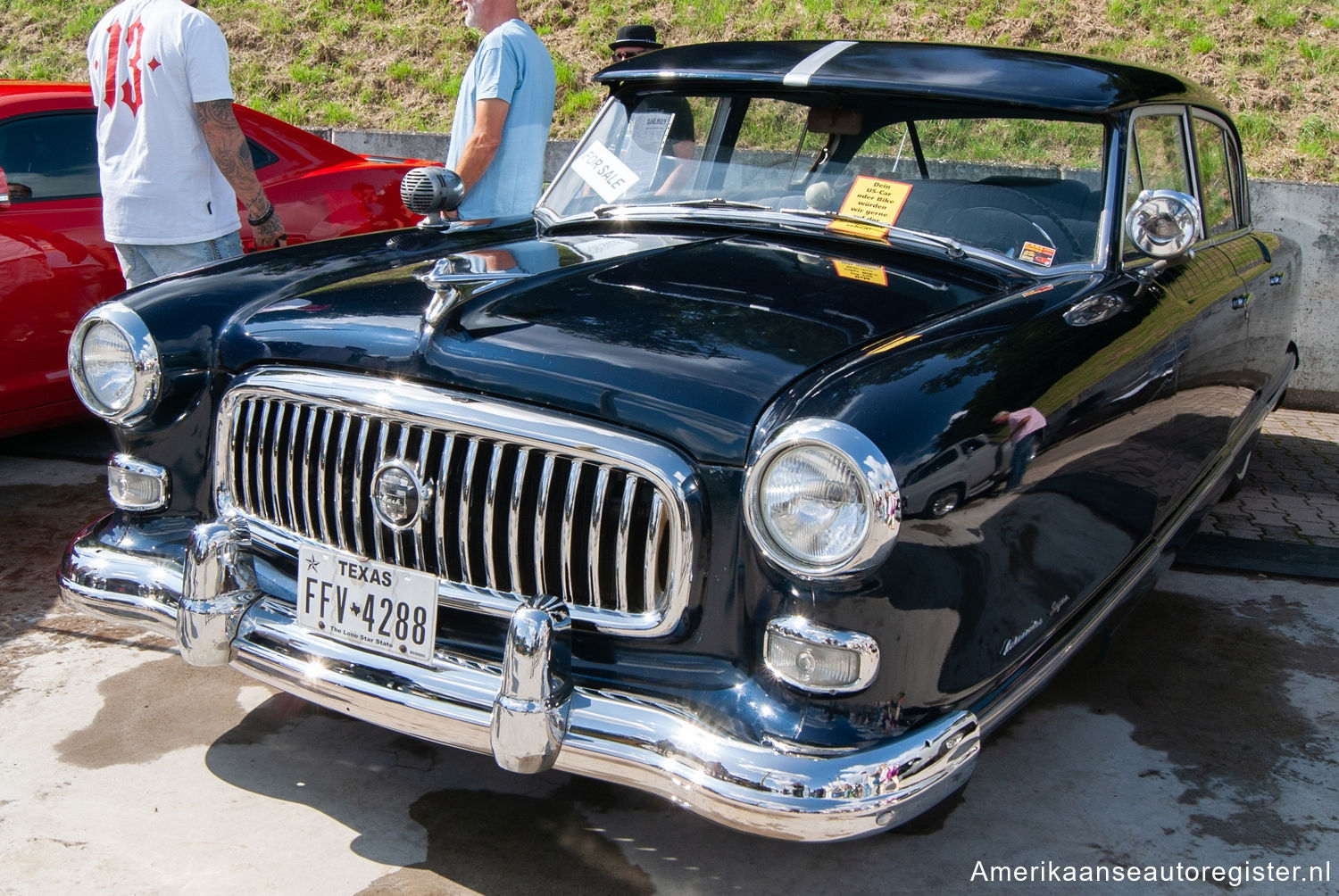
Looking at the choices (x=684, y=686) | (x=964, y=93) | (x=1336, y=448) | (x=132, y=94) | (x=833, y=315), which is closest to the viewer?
(x=684, y=686)

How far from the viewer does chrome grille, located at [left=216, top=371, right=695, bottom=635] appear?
2.17 metres

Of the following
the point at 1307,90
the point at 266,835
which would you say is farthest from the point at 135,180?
the point at 1307,90

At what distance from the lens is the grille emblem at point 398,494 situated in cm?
234

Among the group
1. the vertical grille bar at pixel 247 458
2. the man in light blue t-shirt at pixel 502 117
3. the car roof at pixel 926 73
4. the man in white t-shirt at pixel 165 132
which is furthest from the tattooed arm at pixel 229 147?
the vertical grille bar at pixel 247 458

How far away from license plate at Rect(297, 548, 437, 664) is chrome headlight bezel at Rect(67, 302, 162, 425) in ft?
1.97

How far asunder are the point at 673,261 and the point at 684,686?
3.83 feet

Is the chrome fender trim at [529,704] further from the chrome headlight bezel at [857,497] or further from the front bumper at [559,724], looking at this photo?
the chrome headlight bezel at [857,497]

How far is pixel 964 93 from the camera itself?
124 inches

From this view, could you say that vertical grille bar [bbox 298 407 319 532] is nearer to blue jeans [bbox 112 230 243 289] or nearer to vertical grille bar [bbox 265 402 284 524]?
vertical grille bar [bbox 265 402 284 524]

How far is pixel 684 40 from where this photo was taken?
1051 cm

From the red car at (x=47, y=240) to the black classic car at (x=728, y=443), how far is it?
1800mm

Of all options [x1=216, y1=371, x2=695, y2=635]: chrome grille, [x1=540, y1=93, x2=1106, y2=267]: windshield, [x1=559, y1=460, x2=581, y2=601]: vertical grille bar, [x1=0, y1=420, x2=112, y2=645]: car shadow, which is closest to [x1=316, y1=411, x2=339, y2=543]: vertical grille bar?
[x1=216, y1=371, x2=695, y2=635]: chrome grille

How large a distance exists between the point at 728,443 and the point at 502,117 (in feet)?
8.60

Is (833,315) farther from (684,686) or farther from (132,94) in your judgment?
(132,94)
